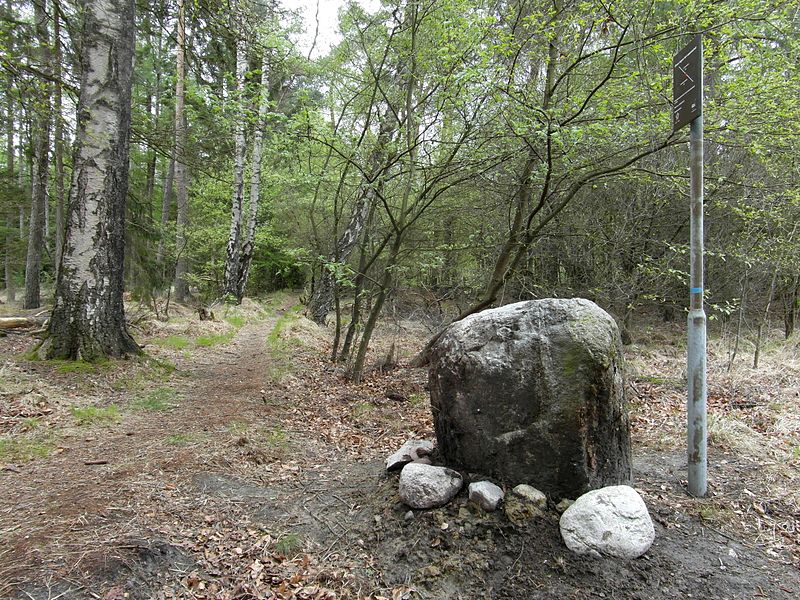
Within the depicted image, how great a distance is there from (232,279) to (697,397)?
13852 millimetres

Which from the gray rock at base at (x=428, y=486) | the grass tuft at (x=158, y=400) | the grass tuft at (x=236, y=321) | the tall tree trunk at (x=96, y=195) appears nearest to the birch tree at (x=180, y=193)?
the tall tree trunk at (x=96, y=195)

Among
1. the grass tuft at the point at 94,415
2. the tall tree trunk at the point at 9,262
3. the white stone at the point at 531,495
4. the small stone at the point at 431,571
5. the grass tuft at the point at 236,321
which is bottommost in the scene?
the small stone at the point at 431,571

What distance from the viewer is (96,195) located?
5.96m

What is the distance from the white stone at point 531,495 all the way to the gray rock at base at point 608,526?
156 mm

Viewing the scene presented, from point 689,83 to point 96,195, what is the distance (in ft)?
21.6

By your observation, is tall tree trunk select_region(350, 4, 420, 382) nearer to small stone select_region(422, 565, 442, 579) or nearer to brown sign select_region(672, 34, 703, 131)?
brown sign select_region(672, 34, 703, 131)

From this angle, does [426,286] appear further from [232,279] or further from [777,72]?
[232,279]

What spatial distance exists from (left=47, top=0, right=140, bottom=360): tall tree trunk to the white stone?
560 cm

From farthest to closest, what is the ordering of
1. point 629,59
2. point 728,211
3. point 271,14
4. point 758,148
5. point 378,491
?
point 271,14 → point 728,211 → point 629,59 → point 758,148 → point 378,491

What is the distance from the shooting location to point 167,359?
771 centimetres

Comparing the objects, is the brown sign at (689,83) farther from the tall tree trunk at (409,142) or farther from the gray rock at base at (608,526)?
the tall tree trunk at (409,142)

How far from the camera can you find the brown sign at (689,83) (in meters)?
3.19

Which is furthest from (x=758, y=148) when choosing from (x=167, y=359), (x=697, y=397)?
(x=167, y=359)

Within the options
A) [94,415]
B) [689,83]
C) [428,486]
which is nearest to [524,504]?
[428,486]
